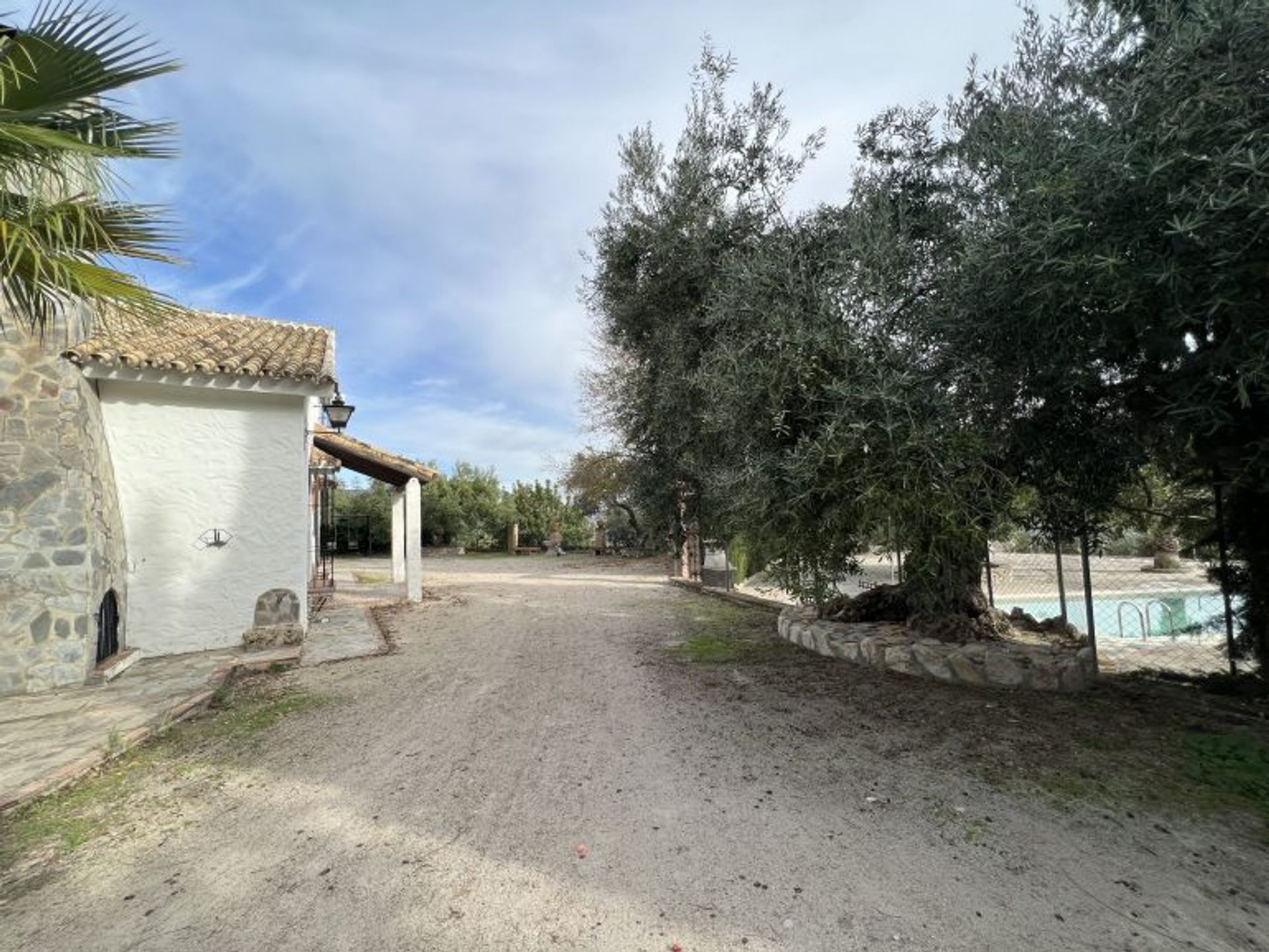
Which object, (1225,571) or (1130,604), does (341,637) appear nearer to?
(1225,571)

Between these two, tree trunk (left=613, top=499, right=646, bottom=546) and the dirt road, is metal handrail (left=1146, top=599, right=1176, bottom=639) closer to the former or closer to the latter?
the dirt road

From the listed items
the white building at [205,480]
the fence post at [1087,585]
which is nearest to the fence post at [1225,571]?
the fence post at [1087,585]

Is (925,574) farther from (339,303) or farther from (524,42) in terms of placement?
(339,303)

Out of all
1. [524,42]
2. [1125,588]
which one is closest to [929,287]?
[524,42]

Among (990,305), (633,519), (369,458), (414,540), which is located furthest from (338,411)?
(990,305)

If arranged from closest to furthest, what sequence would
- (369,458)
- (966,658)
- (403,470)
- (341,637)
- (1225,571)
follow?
(1225,571) < (966,658) < (341,637) < (369,458) < (403,470)

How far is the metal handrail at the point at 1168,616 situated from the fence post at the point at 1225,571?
7.47ft

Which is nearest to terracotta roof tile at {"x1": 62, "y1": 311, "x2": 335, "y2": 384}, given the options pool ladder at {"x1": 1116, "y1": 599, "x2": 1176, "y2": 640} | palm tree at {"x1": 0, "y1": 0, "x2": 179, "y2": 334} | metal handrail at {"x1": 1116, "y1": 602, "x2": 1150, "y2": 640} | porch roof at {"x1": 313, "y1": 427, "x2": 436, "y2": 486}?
palm tree at {"x1": 0, "y1": 0, "x2": 179, "y2": 334}

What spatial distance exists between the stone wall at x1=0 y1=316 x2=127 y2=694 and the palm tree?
3300mm

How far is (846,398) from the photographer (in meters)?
4.70

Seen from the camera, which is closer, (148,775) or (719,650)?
(148,775)

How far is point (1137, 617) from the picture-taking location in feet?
32.9

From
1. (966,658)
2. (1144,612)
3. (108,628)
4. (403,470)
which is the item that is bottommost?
(1144,612)

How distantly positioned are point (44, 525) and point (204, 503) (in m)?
1.85
